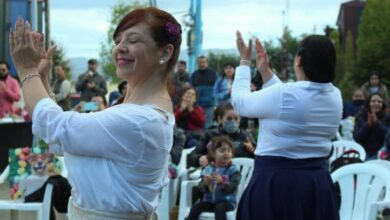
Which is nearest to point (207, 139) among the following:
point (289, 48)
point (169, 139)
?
point (169, 139)

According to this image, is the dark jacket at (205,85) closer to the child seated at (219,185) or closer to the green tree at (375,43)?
the child seated at (219,185)

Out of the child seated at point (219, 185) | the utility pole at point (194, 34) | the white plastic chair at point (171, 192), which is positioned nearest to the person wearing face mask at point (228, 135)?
the white plastic chair at point (171, 192)

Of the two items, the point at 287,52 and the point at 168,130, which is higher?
the point at 168,130

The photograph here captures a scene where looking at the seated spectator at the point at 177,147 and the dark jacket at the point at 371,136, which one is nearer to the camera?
the seated spectator at the point at 177,147

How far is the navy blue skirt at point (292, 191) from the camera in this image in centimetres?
366

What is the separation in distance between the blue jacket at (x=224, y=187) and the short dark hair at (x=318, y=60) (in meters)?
2.22

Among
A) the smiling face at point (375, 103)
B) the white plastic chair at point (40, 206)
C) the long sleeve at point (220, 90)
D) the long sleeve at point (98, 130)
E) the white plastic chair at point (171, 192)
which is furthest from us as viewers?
the long sleeve at point (220, 90)

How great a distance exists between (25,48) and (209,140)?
4.82 metres

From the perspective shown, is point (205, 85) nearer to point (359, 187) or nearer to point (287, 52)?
point (359, 187)

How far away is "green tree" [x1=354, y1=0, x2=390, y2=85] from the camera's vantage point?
24.3m

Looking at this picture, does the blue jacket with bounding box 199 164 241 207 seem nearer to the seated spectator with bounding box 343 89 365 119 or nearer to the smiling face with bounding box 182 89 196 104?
the smiling face with bounding box 182 89 196 104

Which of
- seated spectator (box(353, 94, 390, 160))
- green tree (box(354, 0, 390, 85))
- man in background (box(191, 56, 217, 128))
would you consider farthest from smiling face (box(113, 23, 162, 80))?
green tree (box(354, 0, 390, 85))

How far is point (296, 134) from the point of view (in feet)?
11.7

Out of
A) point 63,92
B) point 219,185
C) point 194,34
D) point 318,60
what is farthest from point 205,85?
point 194,34
